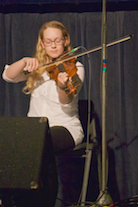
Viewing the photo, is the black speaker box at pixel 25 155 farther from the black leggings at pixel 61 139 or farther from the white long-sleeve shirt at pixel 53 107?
the white long-sleeve shirt at pixel 53 107

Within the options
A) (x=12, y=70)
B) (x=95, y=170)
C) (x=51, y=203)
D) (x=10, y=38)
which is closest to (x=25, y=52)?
(x=10, y=38)

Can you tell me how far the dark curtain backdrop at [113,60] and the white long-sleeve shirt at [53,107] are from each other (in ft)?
1.65

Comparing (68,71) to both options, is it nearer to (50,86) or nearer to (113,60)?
(50,86)

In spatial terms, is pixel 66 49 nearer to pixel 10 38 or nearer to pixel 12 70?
pixel 12 70

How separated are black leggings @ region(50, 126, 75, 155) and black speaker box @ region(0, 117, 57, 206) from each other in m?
0.22

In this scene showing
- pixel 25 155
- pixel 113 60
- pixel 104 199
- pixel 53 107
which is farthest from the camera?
pixel 113 60

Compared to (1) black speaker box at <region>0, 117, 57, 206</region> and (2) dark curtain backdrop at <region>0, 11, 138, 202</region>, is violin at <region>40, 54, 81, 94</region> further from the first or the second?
(2) dark curtain backdrop at <region>0, 11, 138, 202</region>

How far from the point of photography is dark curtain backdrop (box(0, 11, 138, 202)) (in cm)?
193

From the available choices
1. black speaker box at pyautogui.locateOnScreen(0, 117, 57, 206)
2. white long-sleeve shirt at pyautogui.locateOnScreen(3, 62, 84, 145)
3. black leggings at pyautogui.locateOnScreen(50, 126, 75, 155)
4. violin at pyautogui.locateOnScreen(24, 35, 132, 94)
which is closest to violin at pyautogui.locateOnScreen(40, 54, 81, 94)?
violin at pyautogui.locateOnScreen(24, 35, 132, 94)

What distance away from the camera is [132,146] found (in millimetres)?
1932

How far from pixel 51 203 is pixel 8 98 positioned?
1178 millimetres

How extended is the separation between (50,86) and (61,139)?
409mm

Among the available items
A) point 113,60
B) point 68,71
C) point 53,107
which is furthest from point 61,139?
point 113,60

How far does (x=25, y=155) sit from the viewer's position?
89cm
